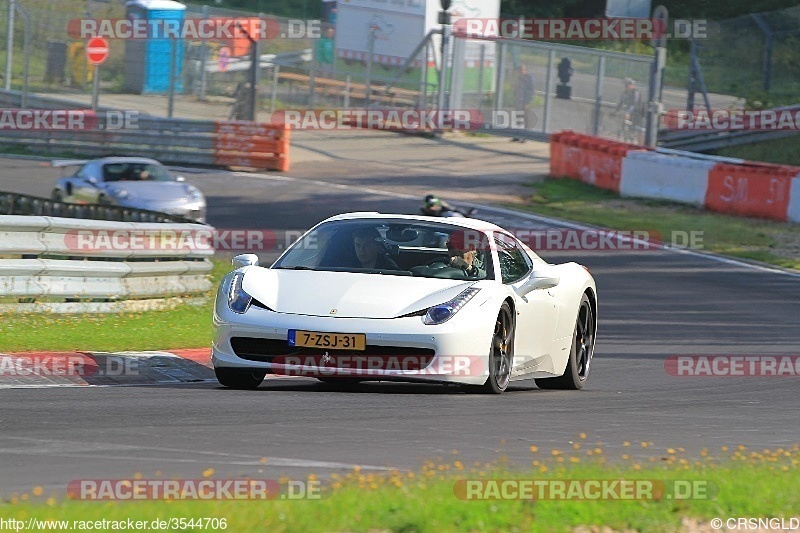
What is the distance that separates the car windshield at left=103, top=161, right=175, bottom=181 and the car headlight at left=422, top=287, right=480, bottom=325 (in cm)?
1641

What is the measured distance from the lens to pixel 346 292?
909 centimetres

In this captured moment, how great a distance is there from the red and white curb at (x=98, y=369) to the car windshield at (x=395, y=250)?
1.31 metres

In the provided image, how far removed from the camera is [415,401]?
8781mm

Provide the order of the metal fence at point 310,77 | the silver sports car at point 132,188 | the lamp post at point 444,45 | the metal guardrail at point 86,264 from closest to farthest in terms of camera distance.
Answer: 1. the metal guardrail at point 86,264
2. the silver sports car at point 132,188
3. the metal fence at point 310,77
4. the lamp post at point 444,45

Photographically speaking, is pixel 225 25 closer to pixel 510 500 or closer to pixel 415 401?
pixel 415 401

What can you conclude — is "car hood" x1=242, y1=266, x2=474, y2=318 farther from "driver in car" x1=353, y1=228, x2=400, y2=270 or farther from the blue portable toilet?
the blue portable toilet

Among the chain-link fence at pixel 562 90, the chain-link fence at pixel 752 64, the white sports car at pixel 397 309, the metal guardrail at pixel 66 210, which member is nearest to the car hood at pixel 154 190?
the metal guardrail at pixel 66 210

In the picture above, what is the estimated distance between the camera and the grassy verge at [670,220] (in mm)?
22844

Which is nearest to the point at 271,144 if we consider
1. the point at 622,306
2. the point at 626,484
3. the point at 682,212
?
the point at 682,212

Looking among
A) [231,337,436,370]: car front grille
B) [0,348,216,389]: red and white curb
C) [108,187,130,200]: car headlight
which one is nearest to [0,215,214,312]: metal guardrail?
[0,348,216,389]: red and white curb

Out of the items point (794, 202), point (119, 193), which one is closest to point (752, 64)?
point (794, 202)

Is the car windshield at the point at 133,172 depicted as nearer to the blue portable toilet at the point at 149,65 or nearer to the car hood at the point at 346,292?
the blue portable toilet at the point at 149,65

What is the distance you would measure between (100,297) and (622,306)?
6955mm

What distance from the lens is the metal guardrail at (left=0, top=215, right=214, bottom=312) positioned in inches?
493
